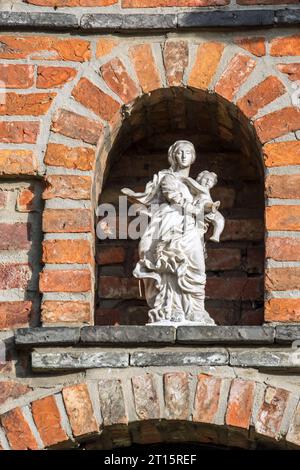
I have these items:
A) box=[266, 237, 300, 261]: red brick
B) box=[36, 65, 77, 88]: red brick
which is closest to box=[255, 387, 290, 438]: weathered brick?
box=[266, 237, 300, 261]: red brick

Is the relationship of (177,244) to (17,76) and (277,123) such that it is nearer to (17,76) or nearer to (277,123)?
(277,123)

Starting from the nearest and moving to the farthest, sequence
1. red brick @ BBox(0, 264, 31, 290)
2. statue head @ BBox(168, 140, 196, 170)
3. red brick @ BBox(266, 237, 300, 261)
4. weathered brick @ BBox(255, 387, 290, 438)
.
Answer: weathered brick @ BBox(255, 387, 290, 438) < red brick @ BBox(266, 237, 300, 261) < red brick @ BBox(0, 264, 31, 290) < statue head @ BBox(168, 140, 196, 170)

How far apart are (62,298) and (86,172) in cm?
49

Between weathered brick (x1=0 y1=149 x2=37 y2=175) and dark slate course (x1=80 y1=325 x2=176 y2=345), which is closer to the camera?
dark slate course (x1=80 y1=325 x2=176 y2=345)

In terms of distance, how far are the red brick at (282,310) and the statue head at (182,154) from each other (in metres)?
0.64

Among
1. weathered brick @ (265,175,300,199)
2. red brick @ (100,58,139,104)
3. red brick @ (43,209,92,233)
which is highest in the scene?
red brick @ (100,58,139,104)

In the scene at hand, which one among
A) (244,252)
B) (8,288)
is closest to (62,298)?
(8,288)

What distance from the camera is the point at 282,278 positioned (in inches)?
272

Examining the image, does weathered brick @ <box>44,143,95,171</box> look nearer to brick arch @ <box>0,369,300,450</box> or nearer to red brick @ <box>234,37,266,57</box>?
red brick @ <box>234,37,266,57</box>

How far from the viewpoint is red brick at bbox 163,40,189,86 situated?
721cm

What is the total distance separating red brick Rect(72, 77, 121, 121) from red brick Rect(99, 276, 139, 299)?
64cm

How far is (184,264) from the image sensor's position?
22.7 ft

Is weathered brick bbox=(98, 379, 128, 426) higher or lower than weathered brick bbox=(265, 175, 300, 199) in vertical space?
lower

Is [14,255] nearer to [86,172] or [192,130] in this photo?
[86,172]
